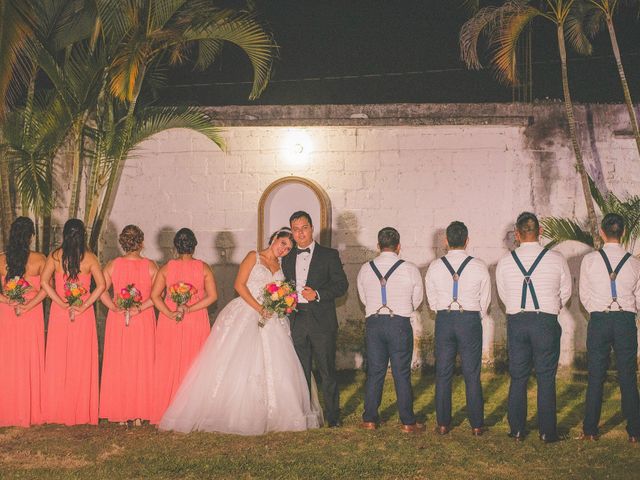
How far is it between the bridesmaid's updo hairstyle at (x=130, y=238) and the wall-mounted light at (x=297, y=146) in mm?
3497

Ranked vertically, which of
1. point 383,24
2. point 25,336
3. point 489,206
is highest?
point 383,24

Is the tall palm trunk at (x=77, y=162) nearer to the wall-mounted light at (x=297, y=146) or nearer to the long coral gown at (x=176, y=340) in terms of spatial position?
the long coral gown at (x=176, y=340)

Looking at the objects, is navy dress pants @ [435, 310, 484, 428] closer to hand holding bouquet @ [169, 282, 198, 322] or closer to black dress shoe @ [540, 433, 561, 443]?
black dress shoe @ [540, 433, 561, 443]

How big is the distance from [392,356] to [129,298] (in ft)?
8.88

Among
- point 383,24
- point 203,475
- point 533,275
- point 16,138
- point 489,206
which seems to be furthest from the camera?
point 383,24

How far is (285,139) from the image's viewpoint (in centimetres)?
1122

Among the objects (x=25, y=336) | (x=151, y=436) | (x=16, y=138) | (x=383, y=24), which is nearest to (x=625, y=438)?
(x=151, y=436)

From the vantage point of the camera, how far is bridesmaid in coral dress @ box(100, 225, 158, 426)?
8203 millimetres

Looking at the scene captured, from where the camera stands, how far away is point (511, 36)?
10.1 metres

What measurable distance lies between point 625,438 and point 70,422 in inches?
215

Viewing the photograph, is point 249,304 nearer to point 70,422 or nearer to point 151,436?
point 151,436

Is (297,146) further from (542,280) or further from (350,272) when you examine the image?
(542,280)

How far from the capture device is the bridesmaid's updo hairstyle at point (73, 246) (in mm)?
8023

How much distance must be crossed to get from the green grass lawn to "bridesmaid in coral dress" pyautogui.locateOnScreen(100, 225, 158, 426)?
0.23m
